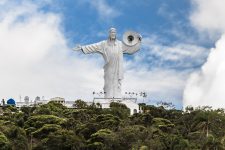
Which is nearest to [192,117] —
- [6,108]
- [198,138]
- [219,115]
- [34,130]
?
[219,115]

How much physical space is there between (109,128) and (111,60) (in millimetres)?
13452

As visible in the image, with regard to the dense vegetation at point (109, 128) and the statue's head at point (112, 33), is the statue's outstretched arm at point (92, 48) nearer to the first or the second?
the statue's head at point (112, 33)

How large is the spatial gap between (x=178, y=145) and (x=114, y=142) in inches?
129

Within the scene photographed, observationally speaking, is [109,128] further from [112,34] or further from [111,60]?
[112,34]

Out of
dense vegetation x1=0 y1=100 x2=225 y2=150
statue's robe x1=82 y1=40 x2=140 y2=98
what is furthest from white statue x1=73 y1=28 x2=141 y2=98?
dense vegetation x1=0 y1=100 x2=225 y2=150

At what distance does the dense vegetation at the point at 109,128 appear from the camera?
34094 millimetres

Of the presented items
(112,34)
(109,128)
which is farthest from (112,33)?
(109,128)

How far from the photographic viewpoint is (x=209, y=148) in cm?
3328

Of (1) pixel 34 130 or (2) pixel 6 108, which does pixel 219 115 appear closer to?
(1) pixel 34 130

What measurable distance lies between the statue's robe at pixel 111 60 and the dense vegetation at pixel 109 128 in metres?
6.15

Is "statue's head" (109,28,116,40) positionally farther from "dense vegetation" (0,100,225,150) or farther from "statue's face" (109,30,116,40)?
"dense vegetation" (0,100,225,150)

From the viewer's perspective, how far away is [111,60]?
49750mm

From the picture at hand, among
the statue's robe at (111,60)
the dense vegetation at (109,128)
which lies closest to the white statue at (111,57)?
the statue's robe at (111,60)

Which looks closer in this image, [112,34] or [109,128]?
[109,128]
